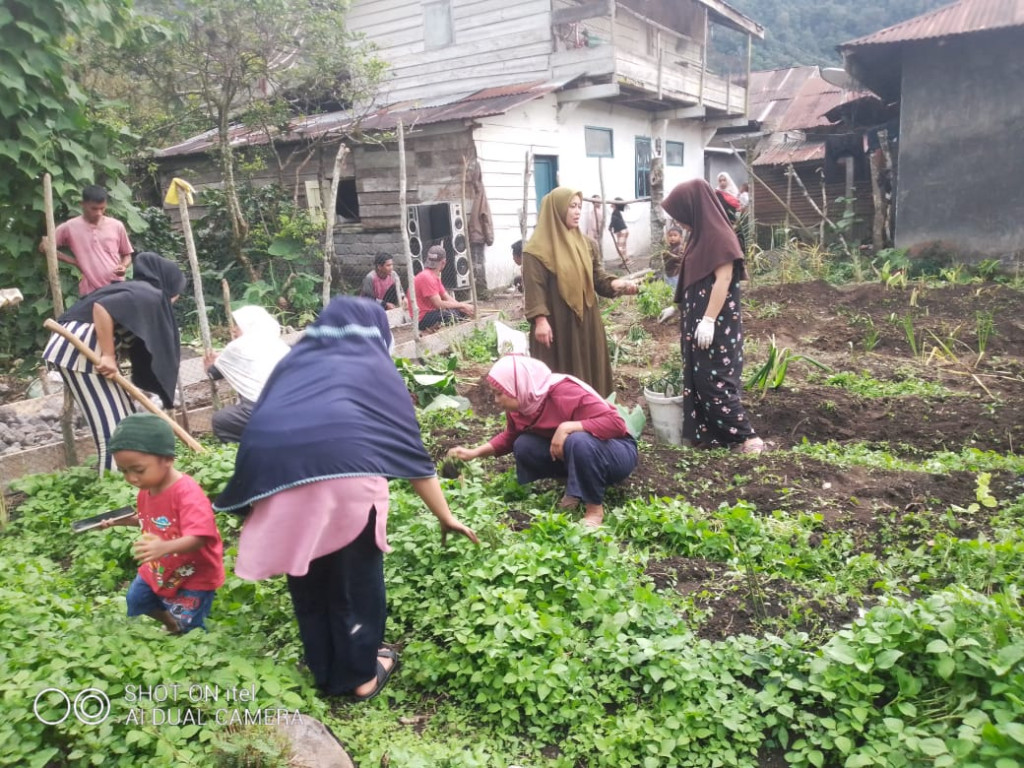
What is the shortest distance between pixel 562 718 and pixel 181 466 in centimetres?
301

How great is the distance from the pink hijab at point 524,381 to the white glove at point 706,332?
1112 millimetres

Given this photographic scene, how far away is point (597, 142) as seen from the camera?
591 inches

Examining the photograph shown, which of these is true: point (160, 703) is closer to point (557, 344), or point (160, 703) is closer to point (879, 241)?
point (557, 344)

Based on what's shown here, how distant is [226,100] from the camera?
33.6 ft

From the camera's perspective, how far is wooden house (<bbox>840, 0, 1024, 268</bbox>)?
10195mm

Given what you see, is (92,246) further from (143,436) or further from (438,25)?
(438,25)

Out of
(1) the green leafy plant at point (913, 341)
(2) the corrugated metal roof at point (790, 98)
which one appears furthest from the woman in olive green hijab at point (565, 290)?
(2) the corrugated metal roof at point (790, 98)

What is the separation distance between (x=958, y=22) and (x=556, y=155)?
6538 millimetres

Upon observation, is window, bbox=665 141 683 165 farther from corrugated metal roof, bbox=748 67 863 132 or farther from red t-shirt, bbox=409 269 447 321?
red t-shirt, bbox=409 269 447 321

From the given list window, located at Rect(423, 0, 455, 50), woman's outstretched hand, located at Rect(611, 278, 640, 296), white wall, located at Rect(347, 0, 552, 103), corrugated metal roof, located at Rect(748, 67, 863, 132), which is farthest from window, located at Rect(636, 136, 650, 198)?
woman's outstretched hand, located at Rect(611, 278, 640, 296)

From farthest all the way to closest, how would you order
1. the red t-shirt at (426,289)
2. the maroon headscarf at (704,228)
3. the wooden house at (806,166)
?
the wooden house at (806,166) < the red t-shirt at (426,289) < the maroon headscarf at (704,228)

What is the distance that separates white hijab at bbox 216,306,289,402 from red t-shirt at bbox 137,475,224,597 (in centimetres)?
183

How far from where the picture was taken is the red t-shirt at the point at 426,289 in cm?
789

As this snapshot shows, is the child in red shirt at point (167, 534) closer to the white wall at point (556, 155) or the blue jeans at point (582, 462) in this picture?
the blue jeans at point (582, 462)
